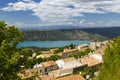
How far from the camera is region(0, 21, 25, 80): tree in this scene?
1338 centimetres

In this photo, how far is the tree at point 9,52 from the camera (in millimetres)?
13375

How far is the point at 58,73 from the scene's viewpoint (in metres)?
75.7

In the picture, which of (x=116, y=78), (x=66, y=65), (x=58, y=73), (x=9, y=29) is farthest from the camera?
(x=66, y=65)

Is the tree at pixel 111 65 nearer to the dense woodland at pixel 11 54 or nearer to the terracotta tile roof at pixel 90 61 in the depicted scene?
the dense woodland at pixel 11 54

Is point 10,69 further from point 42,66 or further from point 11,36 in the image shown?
point 42,66

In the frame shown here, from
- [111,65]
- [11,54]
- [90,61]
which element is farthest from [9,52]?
[90,61]

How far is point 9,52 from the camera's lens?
554 inches

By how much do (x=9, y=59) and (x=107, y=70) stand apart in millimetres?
10686

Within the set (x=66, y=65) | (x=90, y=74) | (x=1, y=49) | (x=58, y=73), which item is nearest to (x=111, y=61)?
(x=1, y=49)

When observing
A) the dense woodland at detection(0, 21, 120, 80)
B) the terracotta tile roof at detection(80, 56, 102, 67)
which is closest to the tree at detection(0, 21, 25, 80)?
the dense woodland at detection(0, 21, 120, 80)

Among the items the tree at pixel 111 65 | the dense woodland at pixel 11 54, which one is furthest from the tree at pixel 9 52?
the tree at pixel 111 65

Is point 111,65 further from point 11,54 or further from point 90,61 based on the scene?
point 90,61

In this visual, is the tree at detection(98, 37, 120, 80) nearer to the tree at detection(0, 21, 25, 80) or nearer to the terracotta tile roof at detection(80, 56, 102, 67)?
the tree at detection(0, 21, 25, 80)

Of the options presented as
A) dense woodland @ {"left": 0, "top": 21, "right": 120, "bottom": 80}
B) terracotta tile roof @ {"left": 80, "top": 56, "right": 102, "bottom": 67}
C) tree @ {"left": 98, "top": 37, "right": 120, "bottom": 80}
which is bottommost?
terracotta tile roof @ {"left": 80, "top": 56, "right": 102, "bottom": 67}
